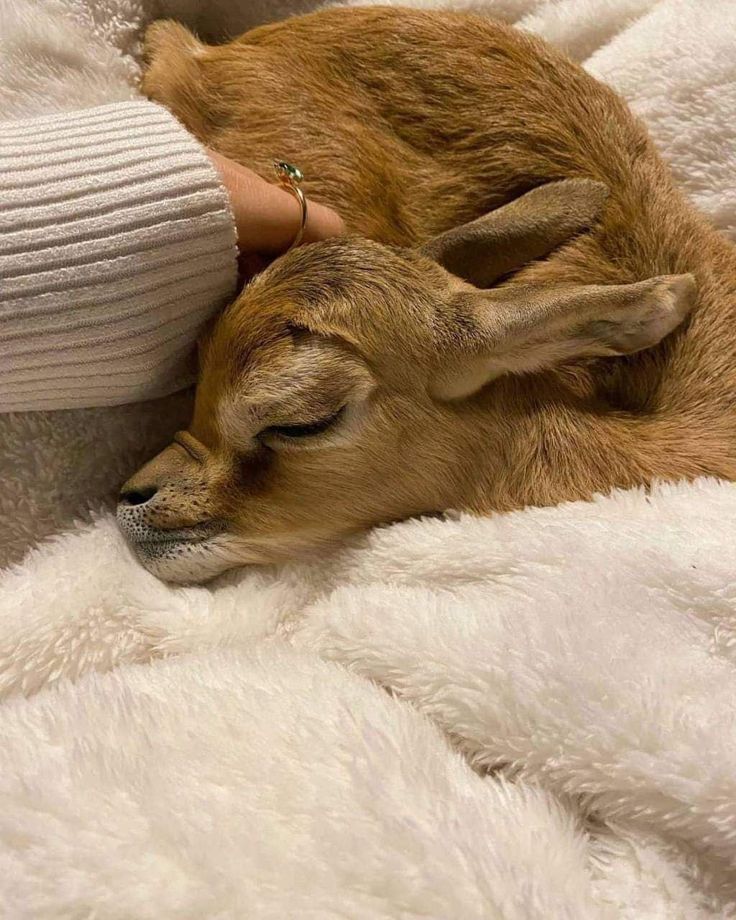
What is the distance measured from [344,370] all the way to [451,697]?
0.59 meters

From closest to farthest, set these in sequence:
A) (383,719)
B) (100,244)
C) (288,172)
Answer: (383,719) < (100,244) < (288,172)

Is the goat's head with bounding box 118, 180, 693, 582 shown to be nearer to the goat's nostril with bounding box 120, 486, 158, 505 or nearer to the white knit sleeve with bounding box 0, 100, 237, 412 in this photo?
the goat's nostril with bounding box 120, 486, 158, 505

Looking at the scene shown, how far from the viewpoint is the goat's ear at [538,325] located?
1.53 metres

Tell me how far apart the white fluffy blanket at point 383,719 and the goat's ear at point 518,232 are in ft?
1.77

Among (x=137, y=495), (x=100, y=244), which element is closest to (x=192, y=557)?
(x=137, y=495)

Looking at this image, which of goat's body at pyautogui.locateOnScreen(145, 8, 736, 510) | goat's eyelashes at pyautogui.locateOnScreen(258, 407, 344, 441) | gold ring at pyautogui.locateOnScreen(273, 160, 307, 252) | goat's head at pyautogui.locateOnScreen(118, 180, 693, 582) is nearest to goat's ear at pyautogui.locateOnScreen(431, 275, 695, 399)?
goat's head at pyautogui.locateOnScreen(118, 180, 693, 582)

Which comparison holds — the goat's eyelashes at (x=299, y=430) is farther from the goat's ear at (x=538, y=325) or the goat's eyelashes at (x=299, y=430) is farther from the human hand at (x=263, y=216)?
the human hand at (x=263, y=216)

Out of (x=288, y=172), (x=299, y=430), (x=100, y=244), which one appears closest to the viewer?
(x=100, y=244)

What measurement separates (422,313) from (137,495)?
2.24ft

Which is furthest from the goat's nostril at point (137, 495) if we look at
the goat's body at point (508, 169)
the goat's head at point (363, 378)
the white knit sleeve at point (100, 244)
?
the goat's body at point (508, 169)

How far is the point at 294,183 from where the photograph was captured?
1788mm

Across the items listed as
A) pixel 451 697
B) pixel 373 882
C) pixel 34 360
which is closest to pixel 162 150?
pixel 34 360

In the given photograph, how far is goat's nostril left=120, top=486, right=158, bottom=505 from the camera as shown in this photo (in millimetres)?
1677

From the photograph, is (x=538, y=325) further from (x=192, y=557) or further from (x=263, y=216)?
(x=192, y=557)
